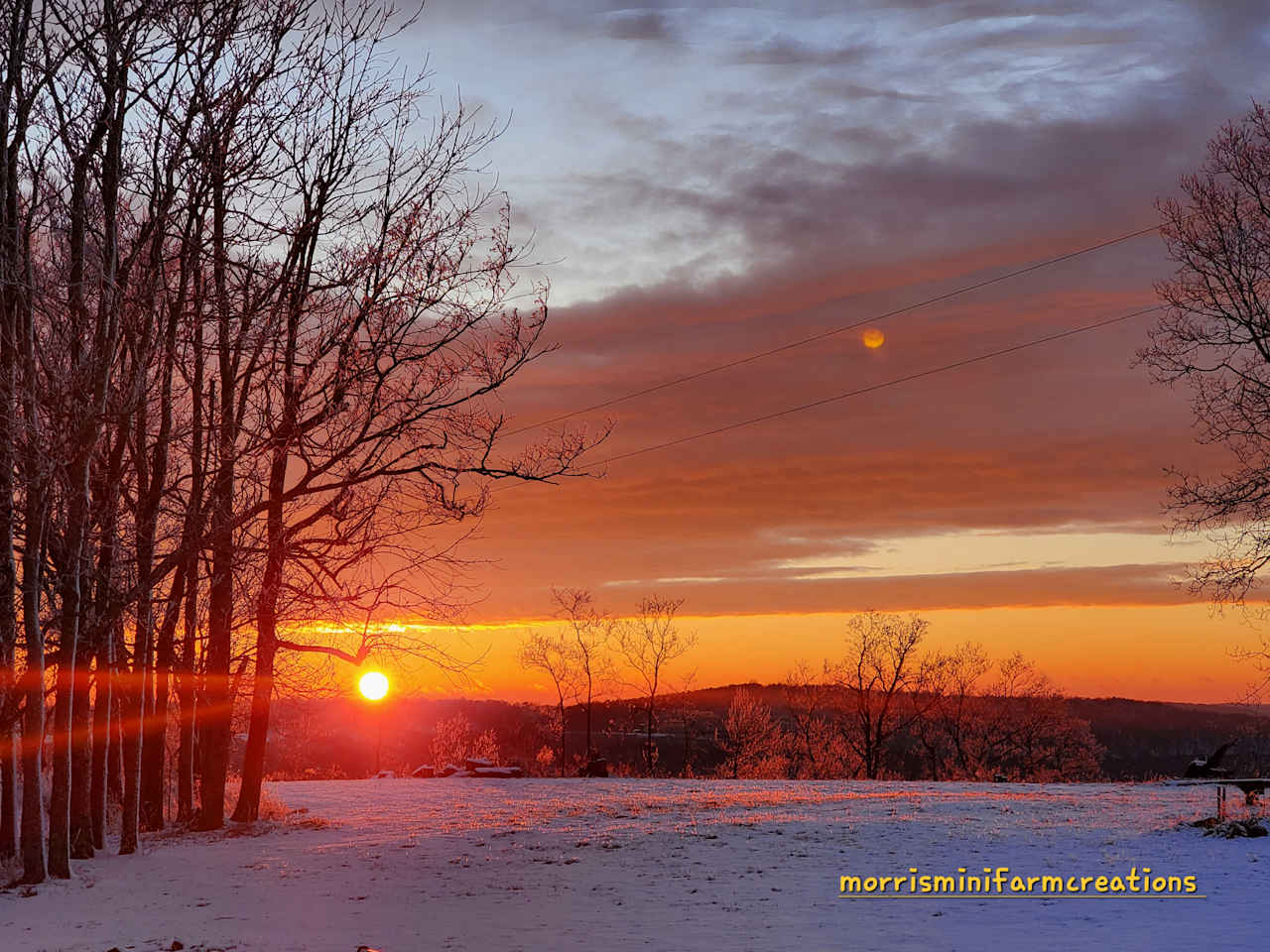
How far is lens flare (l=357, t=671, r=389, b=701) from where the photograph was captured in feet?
85.8

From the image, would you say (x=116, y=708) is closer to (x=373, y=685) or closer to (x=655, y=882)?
(x=373, y=685)

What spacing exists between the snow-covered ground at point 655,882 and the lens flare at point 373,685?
2.81 m

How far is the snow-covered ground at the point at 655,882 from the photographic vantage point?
14.0 m

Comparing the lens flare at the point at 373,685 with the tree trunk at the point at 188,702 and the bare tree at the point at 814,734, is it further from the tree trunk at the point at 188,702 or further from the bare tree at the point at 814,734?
the bare tree at the point at 814,734

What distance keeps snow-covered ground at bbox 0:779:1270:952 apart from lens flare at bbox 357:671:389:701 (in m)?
2.81

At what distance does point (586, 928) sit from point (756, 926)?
6.82ft

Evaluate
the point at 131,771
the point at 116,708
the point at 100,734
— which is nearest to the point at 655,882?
the point at 131,771

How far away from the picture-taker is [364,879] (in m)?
17.9

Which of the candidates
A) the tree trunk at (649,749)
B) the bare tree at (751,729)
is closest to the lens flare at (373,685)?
the tree trunk at (649,749)

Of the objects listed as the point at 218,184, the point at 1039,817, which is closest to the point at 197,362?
the point at 218,184

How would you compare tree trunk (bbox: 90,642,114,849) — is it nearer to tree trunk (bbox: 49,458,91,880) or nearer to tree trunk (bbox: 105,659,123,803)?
tree trunk (bbox: 105,659,123,803)

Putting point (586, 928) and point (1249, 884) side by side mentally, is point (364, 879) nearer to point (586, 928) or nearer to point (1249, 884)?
point (586, 928)

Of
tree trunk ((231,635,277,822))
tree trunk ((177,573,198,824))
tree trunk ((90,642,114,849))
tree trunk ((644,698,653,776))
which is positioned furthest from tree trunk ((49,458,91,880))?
tree trunk ((644,698,653,776))

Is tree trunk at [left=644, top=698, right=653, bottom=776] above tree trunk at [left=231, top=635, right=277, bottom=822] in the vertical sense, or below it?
below
